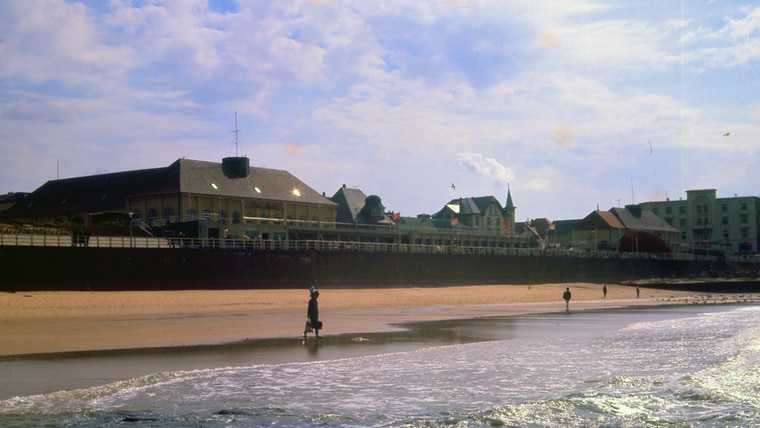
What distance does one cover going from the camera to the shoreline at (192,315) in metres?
20.5

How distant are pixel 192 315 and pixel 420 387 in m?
20.4

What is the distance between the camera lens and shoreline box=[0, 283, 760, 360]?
20484 millimetres

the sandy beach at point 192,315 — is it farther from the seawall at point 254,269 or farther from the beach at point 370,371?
the seawall at point 254,269

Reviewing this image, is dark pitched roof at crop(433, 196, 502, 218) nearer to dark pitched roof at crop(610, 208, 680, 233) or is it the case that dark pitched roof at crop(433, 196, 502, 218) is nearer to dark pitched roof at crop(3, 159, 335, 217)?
dark pitched roof at crop(610, 208, 680, 233)

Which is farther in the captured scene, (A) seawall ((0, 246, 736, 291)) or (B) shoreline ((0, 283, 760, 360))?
(A) seawall ((0, 246, 736, 291))

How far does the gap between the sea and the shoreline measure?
2834mm

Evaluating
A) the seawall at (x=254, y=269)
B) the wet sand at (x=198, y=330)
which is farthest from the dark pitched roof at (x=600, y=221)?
the wet sand at (x=198, y=330)

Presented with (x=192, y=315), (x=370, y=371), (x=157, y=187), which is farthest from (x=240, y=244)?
(x=370, y=371)

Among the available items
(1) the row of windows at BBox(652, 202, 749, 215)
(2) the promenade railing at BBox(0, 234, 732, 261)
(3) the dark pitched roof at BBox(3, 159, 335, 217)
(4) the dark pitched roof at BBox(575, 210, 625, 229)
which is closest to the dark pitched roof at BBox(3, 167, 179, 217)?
(3) the dark pitched roof at BBox(3, 159, 335, 217)

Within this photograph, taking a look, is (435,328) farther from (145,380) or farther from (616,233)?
(616,233)

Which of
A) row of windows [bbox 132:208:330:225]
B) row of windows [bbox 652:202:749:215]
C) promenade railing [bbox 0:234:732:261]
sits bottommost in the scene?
promenade railing [bbox 0:234:732:261]

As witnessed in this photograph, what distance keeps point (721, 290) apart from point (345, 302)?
4492 centimetres

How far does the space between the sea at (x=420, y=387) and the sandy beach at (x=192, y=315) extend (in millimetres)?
3109

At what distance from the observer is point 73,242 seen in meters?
40.8
